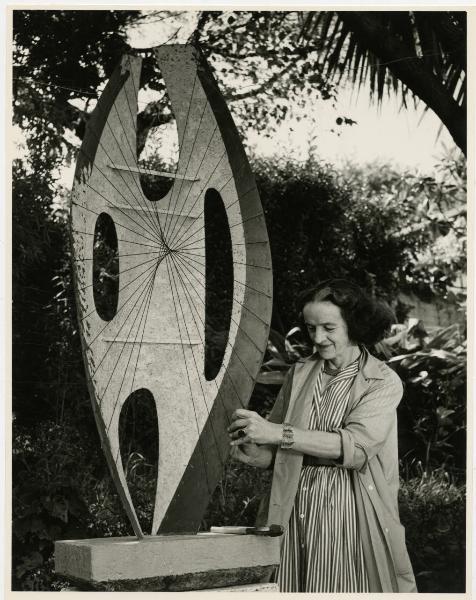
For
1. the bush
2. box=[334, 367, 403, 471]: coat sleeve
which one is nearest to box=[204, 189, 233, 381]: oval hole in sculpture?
the bush

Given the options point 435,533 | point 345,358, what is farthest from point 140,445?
point 345,358

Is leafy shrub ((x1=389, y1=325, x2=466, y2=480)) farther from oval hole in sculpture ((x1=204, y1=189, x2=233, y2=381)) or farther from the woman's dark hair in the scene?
the woman's dark hair

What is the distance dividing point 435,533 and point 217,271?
6.94 feet

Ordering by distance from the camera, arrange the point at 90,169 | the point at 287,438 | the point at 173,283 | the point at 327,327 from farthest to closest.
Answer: the point at 173,283
the point at 327,327
the point at 90,169
the point at 287,438

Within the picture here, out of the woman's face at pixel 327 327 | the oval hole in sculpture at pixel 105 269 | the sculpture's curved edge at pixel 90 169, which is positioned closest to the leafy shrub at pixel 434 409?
the oval hole in sculpture at pixel 105 269

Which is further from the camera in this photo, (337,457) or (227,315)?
(227,315)

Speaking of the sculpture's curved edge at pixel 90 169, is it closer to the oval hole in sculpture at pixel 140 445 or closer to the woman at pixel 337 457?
the woman at pixel 337 457

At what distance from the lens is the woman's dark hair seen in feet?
8.59

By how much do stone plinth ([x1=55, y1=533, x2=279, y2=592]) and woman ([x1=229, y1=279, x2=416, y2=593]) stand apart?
16 centimetres

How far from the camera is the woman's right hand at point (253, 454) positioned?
2.62m

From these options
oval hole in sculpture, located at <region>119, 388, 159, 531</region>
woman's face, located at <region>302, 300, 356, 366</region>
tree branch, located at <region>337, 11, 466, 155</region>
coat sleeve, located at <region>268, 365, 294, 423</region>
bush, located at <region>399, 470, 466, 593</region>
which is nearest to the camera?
woman's face, located at <region>302, 300, 356, 366</region>

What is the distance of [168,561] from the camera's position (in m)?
2.28

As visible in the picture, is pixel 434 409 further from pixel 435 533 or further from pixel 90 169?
pixel 90 169

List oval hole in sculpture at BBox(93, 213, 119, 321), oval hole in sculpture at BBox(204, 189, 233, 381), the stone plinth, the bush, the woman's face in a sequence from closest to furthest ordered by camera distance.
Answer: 1. the stone plinth
2. the woman's face
3. oval hole in sculpture at BBox(93, 213, 119, 321)
4. the bush
5. oval hole in sculpture at BBox(204, 189, 233, 381)
